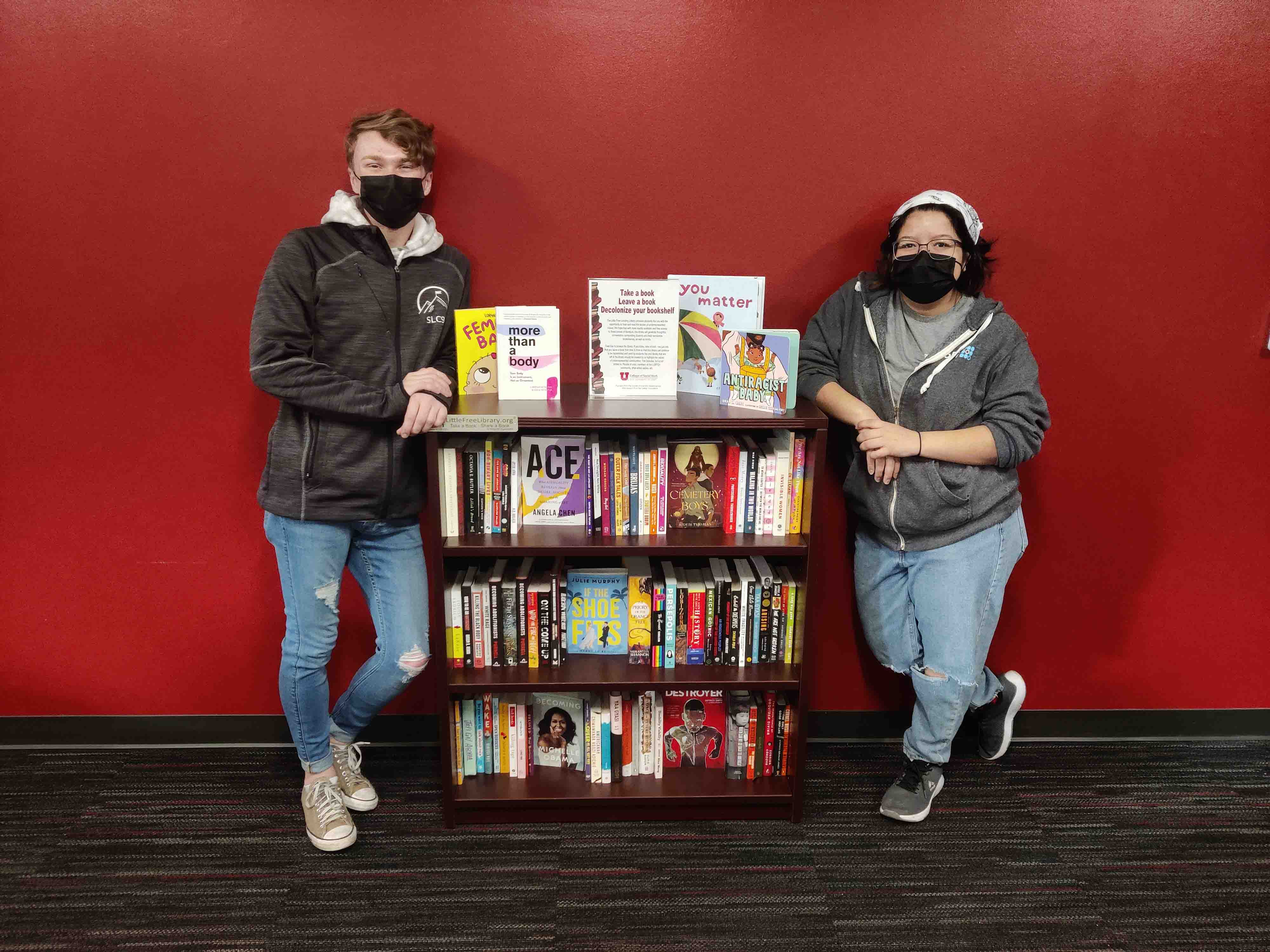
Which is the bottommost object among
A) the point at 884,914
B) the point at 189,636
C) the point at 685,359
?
the point at 884,914

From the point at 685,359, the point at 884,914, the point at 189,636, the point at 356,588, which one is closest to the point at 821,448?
the point at 685,359

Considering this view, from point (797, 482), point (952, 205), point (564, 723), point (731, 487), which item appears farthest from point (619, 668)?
point (952, 205)

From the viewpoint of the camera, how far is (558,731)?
2494mm

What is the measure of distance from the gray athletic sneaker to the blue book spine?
1.15 m

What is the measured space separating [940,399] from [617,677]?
3.69ft

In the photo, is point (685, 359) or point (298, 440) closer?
point (298, 440)

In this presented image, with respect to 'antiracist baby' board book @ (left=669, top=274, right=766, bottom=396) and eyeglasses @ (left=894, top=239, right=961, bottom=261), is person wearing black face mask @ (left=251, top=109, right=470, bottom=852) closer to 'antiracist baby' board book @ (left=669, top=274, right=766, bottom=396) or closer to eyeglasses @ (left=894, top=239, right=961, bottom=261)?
'antiracist baby' board book @ (left=669, top=274, right=766, bottom=396)

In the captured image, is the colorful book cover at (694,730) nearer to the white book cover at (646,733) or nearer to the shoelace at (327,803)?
the white book cover at (646,733)

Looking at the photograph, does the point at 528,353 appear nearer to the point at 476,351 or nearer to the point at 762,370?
the point at 476,351

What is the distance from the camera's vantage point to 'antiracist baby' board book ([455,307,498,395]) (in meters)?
2.19

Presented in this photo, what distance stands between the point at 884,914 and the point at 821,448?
1153mm

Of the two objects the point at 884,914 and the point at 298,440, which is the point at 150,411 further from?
the point at 884,914

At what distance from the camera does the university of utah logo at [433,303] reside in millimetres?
2162

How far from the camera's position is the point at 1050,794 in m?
2.57
